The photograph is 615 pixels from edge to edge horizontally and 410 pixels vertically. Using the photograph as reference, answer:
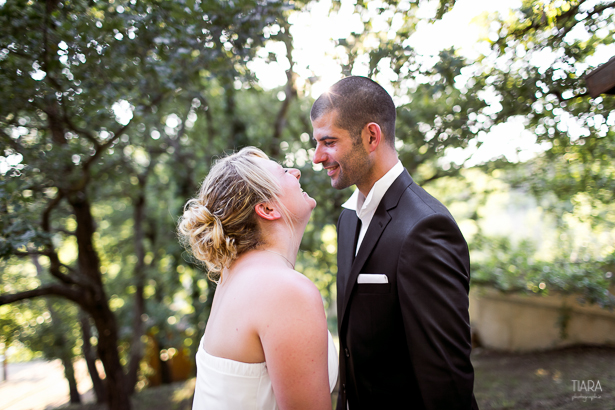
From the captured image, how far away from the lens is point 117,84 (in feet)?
11.5

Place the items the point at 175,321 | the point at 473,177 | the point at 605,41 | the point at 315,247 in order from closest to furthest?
the point at 605,41
the point at 315,247
the point at 473,177
the point at 175,321

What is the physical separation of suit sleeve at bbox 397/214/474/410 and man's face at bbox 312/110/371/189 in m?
0.58

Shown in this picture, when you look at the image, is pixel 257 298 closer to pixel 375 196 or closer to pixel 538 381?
pixel 375 196

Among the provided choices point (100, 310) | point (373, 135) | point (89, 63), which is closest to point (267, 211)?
point (373, 135)

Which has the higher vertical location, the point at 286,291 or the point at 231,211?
the point at 231,211

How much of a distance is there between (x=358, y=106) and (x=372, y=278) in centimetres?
100

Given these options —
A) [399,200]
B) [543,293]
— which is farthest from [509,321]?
[399,200]

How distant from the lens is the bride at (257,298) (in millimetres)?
1465

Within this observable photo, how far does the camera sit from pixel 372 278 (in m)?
1.81

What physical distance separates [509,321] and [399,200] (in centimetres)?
824

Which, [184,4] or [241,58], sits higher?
[184,4]

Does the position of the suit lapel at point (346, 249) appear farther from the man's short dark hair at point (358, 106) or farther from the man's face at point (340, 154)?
the man's short dark hair at point (358, 106)

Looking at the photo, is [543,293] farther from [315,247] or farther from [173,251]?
[173,251]

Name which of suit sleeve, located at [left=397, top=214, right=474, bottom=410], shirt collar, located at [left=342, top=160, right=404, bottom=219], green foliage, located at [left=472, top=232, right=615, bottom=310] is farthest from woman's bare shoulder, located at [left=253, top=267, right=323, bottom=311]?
green foliage, located at [left=472, top=232, right=615, bottom=310]
